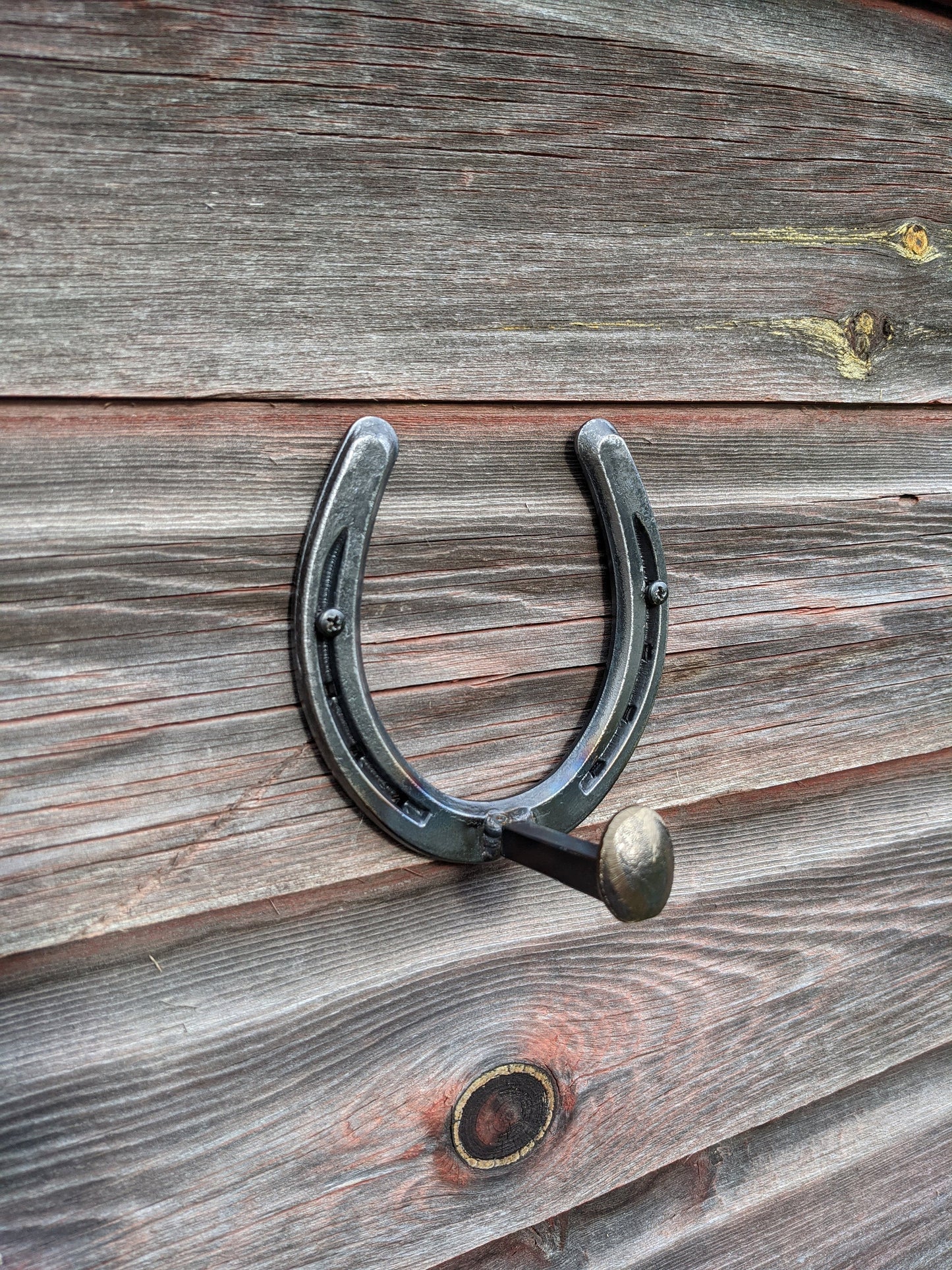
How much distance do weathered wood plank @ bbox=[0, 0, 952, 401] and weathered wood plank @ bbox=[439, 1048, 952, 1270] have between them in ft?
1.95

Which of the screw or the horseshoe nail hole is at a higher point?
the screw

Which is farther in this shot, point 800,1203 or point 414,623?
point 800,1203

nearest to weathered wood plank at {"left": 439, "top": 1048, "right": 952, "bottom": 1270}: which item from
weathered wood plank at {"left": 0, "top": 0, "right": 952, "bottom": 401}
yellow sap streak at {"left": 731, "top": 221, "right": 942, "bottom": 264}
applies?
weathered wood plank at {"left": 0, "top": 0, "right": 952, "bottom": 401}

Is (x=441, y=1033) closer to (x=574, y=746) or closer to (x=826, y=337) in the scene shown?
(x=574, y=746)

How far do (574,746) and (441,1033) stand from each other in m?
0.21

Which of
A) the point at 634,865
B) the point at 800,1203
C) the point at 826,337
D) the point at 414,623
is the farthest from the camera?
the point at 800,1203

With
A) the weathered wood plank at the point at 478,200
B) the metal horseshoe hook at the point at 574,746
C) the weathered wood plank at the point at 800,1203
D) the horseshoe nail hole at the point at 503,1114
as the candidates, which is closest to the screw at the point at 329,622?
the metal horseshoe hook at the point at 574,746

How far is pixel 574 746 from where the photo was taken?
65cm

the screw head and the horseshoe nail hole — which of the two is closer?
the screw head

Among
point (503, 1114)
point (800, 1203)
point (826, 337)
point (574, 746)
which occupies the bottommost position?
point (800, 1203)

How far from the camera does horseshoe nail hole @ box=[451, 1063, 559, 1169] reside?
64 cm

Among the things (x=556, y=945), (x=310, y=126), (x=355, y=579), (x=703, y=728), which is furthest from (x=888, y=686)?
(x=310, y=126)

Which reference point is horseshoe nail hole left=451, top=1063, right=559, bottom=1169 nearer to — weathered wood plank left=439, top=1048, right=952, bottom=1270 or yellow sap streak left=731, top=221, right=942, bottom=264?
weathered wood plank left=439, top=1048, right=952, bottom=1270

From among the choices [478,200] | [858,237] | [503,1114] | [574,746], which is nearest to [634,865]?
[574,746]
